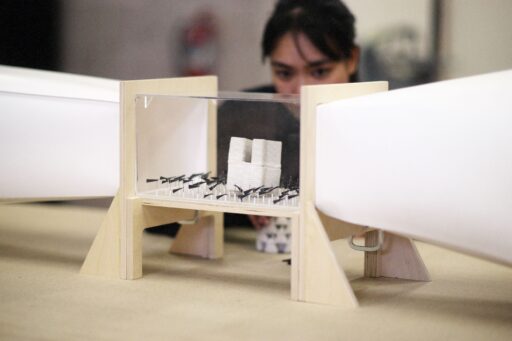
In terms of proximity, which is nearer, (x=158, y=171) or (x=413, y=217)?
(x=413, y=217)

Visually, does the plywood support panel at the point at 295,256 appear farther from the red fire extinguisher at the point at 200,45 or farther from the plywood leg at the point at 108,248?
the red fire extinguisher at the point at 200,45

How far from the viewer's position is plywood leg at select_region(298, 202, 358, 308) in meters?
2.09

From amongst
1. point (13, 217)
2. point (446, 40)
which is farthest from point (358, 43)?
point (13, 217)

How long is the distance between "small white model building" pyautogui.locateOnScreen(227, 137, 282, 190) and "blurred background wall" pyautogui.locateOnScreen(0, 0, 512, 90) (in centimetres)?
114

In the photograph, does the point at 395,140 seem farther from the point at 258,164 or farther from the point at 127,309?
the point at 127,309

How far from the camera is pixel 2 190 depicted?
255 centimetres

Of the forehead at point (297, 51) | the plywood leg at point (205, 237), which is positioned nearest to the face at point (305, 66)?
the forehead at point (297, 51)

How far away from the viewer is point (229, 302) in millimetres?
2141

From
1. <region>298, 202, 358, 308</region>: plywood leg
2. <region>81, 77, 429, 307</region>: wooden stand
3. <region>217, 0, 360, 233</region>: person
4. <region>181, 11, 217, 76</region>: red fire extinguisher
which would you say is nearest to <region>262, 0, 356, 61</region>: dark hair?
<region>217, 0, 360, 233</region>: person

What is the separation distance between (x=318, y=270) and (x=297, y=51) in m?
1.48

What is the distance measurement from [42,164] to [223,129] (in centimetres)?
54

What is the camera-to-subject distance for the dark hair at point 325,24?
337 centimetres

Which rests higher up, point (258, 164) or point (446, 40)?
point (446, 40)

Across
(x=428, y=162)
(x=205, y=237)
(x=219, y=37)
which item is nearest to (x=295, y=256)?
(x=428, y=162)
